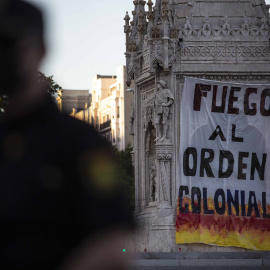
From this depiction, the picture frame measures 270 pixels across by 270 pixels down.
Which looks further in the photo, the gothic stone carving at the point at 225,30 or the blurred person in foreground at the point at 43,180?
the gothic stone carving at the point at 225,30

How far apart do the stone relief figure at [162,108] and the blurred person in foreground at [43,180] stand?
82.9ft

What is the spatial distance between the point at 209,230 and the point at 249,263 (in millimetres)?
5208

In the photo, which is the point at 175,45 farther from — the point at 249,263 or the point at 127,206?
the point at 127,206

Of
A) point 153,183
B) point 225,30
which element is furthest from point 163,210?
point 225,30

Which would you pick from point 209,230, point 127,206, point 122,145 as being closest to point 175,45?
point 209,230

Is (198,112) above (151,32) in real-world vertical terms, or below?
below

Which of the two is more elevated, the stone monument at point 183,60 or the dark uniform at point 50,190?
the stone monument at point 183,60

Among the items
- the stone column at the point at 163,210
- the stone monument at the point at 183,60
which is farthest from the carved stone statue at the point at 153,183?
the stone column at the point at 163,210

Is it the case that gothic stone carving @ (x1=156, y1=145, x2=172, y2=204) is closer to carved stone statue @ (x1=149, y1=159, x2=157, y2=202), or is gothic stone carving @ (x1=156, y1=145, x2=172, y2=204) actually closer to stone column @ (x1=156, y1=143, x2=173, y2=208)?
stone column @ (x1=156, y1=143, x2=173, y2=208)

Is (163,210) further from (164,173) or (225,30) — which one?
(225,30)

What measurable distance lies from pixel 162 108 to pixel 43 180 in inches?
1001

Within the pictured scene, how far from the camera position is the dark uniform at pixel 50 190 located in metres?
2.20

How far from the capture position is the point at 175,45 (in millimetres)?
27547

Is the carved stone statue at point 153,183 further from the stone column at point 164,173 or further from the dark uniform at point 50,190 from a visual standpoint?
the dark uniform at point 50,190
